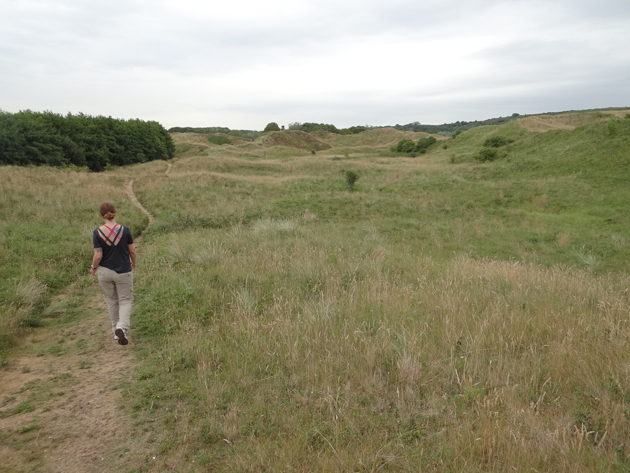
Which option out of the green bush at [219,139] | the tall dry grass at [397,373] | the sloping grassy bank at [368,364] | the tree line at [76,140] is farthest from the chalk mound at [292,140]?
the tall dry grass at [397,373]

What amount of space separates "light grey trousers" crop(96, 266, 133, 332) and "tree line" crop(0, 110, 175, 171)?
35352 mm

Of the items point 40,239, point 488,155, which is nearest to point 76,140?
point 40,239

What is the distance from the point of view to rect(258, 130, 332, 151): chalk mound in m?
70.9

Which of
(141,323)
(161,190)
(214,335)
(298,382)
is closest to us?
(298,382)

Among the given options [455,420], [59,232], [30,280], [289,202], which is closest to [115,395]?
[455,420]

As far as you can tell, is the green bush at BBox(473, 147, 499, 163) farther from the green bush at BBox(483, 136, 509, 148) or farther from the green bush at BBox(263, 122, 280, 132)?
the green bush at BBox(263, 122, 280, 132)

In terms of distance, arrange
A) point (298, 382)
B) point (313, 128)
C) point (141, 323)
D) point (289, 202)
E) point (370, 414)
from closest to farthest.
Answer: point (370, 414) < point (298, 382) < point (141, 323) < point (289, 202) < point (313, 128)

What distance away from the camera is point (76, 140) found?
41.9 m

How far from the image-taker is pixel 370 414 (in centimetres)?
306

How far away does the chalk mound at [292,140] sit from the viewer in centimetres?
7094

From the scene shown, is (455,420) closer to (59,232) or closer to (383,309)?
(383,309)

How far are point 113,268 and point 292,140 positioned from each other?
238 feet

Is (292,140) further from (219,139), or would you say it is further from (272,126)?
(272,126)

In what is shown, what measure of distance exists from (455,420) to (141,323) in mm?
4727
